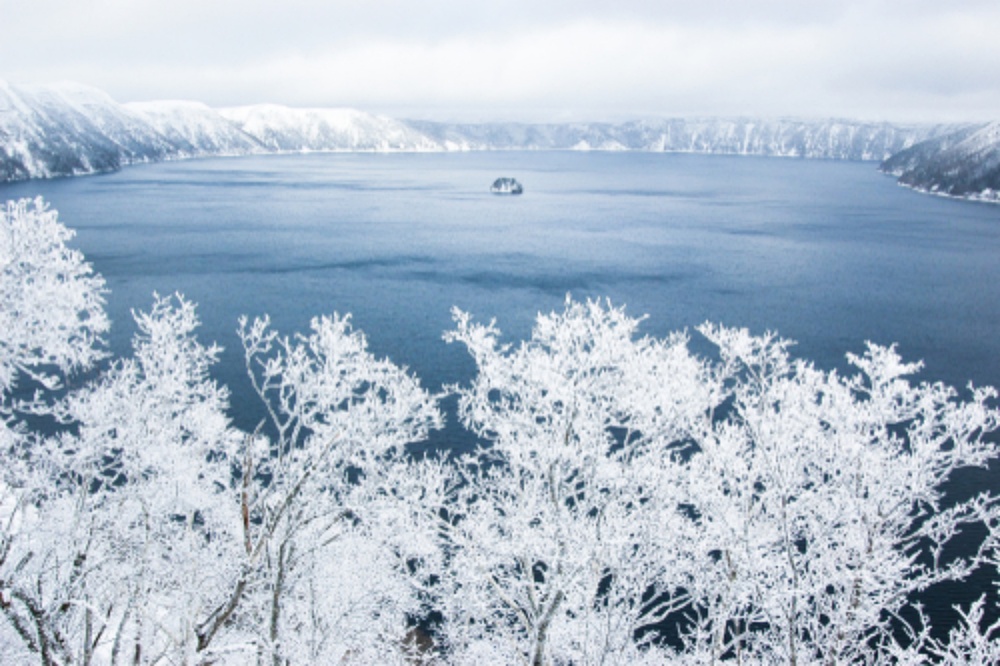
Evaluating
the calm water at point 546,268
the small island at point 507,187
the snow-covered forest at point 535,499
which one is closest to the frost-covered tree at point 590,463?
the snow-covered forest at point 535,499

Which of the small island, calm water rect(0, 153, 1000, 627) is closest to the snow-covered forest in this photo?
calm water rect(0, 153, 1000, 627)

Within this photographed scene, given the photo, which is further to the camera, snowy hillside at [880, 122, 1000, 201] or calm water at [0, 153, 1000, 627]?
snowy hillside at [880, 122, 1000, 201]

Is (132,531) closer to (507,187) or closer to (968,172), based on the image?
(507,187)

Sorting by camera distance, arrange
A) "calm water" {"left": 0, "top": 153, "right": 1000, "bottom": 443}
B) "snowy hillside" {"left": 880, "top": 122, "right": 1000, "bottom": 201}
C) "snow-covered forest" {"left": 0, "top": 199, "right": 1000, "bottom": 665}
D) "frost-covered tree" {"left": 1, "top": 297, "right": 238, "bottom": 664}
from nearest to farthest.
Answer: "snow-covered forest" {"left": 0, "top": 199, "right": 1000, "bottom": 665}
"frost-covered tree" {"left": 1, "top": 297, "right": 238, "bottom": 664}
"calm water" {"left": 0, "top": 153, "right": 1000, "bottom": 443}
"snowy hillside" {"left": 880, "top": 122, "right": 1000, "bottom": 201}

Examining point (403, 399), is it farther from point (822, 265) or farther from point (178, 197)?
point (178, 197)

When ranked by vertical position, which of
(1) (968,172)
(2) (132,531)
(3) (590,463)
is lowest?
(2) (132,531)

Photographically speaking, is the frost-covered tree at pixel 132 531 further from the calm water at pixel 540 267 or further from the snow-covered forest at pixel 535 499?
the calm water at pixel 540 267

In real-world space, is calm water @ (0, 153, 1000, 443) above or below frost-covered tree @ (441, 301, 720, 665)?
below

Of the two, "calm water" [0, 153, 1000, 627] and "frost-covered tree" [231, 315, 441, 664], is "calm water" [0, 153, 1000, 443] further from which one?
"frost-covered tree" [231, 315, 441, 664]

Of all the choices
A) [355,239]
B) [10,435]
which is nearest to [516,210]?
[355,239]

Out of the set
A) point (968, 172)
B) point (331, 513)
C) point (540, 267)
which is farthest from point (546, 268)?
point (968, 172)
